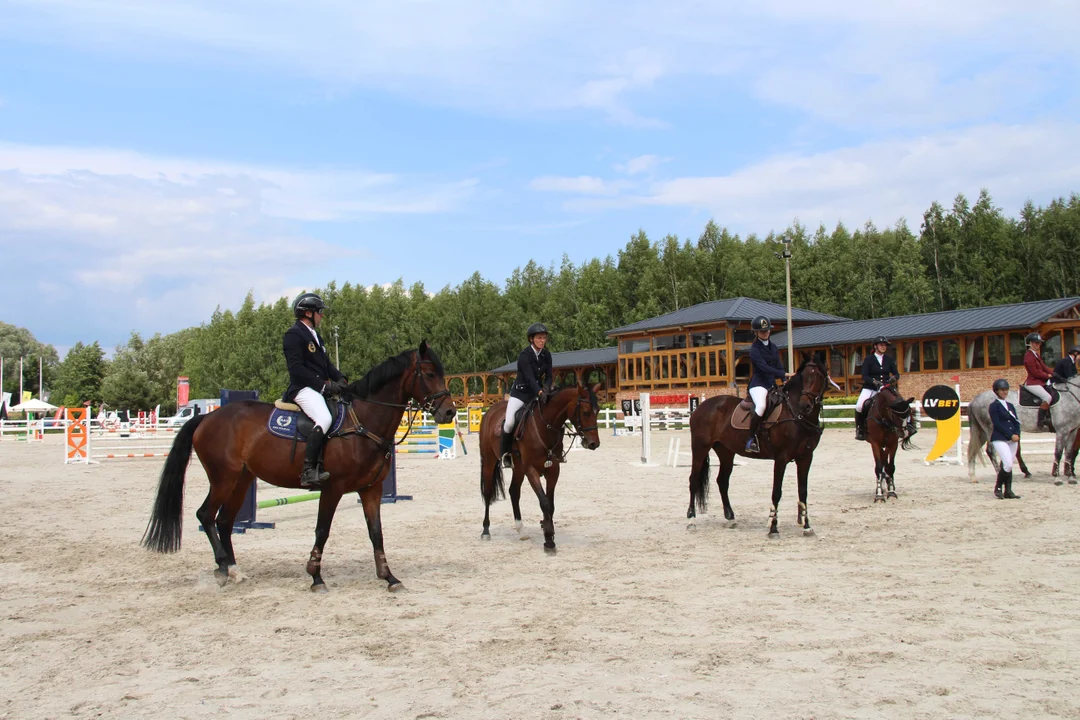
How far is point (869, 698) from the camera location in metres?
4.41

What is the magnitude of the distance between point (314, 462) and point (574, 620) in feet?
9.51

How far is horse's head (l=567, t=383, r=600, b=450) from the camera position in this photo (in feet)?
30.2

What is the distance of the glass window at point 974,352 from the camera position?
38219 mm

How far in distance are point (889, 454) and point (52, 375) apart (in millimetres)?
128468

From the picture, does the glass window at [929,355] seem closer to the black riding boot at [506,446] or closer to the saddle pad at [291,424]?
the black riding boot at [506,446]

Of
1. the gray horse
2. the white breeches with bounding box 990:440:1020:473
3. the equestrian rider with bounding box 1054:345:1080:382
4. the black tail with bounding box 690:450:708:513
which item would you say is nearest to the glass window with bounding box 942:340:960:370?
the equestrian rider with bounding box 1054:345:1080:382

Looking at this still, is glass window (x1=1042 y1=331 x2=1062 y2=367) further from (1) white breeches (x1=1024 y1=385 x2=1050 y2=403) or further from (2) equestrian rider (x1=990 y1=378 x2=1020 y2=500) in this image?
(2) equestrian rider (x1=990 y1=378 x2=1020 y2=500)

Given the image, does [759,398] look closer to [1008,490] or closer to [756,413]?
[756,413]

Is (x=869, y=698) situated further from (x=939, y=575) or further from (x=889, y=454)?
(x=889, y=454)

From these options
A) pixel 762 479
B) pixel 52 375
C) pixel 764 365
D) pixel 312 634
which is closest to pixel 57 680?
pixel 312 634

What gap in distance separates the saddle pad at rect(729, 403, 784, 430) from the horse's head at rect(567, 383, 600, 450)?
212 cm

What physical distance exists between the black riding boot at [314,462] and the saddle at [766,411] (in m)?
5.29

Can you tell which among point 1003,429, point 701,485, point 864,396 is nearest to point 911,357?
point 1003,429

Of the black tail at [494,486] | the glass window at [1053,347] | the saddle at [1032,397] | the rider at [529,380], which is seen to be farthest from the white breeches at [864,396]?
the glass window at [1053,347]
